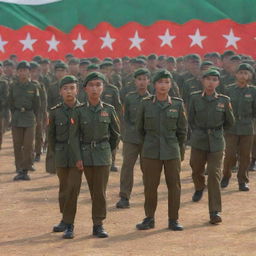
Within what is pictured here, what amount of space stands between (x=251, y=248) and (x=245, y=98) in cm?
433

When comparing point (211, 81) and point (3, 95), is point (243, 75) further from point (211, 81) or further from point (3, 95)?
point (3, 95)

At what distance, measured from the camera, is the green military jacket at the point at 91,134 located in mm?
9141

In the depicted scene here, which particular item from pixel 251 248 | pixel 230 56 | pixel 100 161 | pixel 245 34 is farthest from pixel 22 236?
pixel 245 34

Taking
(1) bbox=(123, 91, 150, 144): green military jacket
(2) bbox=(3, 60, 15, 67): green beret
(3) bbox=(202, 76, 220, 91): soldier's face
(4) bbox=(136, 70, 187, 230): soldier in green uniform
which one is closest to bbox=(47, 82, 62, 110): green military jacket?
(1) bbox=(123, 91, 150, 144): green military jacket

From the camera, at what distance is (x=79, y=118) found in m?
9.18

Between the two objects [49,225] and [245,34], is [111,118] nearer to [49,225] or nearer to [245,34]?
[49,225]

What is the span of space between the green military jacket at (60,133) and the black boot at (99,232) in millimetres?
849

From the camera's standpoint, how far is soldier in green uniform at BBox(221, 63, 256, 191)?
492 inches

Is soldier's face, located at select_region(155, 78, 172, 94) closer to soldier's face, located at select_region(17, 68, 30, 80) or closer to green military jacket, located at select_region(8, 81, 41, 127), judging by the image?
green military jacket, located at select_region(8, 81, 41, 127)

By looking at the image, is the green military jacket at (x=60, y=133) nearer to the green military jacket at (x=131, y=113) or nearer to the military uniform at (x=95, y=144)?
the military uniform at (x=95, y=144)

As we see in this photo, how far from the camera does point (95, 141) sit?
9.21 meters

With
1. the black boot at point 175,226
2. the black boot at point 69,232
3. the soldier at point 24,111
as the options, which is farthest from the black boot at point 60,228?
the soldier at point 24,111

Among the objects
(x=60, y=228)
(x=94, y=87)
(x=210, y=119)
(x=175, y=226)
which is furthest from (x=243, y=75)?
(x=60, y=228)

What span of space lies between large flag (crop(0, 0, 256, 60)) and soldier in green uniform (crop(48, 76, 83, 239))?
37.1 ft
